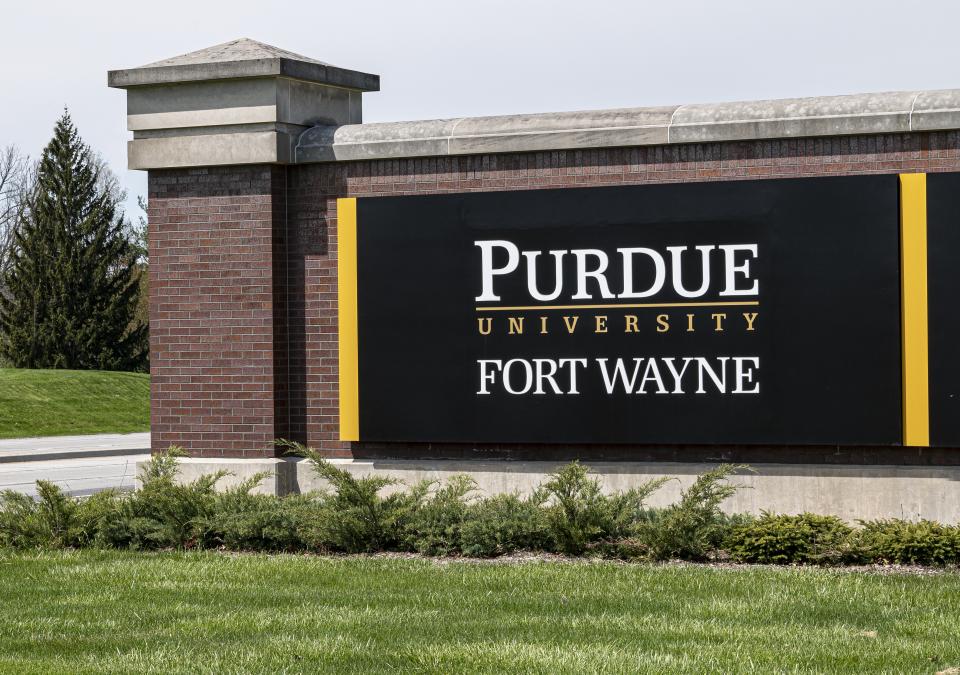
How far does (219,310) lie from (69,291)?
47240 millimetres

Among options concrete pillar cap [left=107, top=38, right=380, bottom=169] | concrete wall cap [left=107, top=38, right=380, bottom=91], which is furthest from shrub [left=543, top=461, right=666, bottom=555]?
concrete wall cap [left=107, top=38, right=380, bottom=91]

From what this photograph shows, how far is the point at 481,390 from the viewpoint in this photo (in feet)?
44.5

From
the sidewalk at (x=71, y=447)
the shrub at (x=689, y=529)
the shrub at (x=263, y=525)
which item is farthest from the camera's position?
the sidewalk at (x=71, y=447)

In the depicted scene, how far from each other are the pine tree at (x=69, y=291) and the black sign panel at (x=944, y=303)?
166 ft

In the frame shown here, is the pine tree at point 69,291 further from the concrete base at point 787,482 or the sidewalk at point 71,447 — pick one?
the concrete base at point 787,482

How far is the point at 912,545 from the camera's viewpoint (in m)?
10.6

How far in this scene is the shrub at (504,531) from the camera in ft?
37.2

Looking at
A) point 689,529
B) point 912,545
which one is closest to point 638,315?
point 689,529

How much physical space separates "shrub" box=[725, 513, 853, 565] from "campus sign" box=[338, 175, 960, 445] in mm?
1709

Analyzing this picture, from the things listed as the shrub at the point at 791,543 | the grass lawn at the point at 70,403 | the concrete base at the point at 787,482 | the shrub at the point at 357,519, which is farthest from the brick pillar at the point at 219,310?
the grass lawn at the point at 70,403

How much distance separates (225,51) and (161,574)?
254 inches

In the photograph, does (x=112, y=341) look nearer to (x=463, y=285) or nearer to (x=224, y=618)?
(x=463, y=285)

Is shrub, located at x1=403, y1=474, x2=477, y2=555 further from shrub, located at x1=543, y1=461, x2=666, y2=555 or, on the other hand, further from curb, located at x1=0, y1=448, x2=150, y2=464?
curb, located at x1=0, y1=448, x2=150, y2=464

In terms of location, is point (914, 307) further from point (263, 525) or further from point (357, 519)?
point (263, 525)
